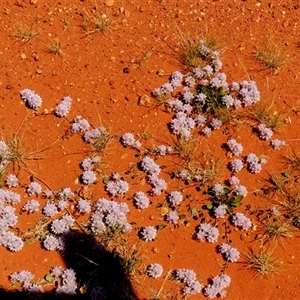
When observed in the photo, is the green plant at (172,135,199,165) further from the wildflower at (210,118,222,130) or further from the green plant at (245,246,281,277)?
the green plant at (245,246,281,277)

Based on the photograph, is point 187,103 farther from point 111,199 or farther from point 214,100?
point 111,199

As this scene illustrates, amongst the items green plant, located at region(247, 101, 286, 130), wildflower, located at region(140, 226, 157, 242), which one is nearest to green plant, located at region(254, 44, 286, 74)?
green plant, located at region(247, 101, 286, 130)

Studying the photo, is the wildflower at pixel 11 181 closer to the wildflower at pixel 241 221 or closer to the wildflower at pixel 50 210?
the wildflower at pixel 50 210

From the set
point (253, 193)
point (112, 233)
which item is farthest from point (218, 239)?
point (112, 233)

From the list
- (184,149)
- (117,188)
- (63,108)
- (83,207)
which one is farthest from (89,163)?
(184,149)

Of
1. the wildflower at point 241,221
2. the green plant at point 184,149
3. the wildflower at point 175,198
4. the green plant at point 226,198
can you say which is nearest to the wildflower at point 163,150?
the green plant at point 184,149

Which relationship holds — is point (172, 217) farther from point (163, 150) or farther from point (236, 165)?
point (236, 165)
